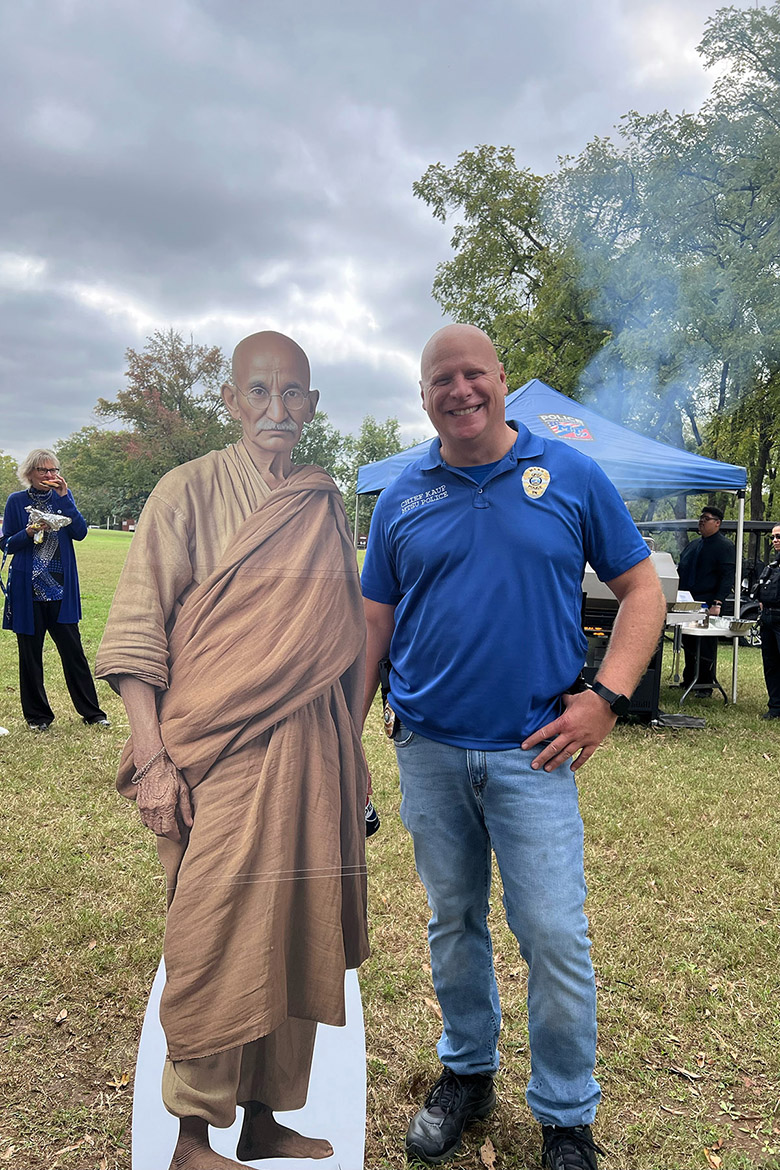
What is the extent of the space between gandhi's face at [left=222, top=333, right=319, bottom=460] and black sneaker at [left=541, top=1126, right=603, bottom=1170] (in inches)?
73.7

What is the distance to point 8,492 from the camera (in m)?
1.96

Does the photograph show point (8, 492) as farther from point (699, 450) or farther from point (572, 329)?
point (699, 450)

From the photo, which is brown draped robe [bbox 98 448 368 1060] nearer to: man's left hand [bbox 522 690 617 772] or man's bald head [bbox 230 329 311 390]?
man's bald head [bbox 230 329 311 390]

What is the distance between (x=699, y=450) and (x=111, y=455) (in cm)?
886

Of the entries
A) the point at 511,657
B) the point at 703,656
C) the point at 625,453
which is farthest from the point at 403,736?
the point at 703,656

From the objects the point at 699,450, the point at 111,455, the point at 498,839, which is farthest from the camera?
the point at 699,450

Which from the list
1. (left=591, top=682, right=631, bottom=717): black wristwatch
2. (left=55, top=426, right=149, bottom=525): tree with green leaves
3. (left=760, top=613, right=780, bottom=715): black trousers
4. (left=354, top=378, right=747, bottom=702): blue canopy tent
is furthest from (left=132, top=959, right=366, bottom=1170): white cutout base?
(left=760, top=613, right=780, bottom=715): black trousers

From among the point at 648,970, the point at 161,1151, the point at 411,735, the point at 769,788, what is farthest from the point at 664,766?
the point at 161,1151

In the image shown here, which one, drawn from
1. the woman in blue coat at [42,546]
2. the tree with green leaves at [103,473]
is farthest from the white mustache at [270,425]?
the woman in blue coat at [42,546]

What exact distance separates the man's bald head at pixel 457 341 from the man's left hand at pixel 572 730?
842 mm

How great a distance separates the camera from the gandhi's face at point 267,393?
1645mm

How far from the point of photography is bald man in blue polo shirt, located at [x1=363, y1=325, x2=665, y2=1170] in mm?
1790

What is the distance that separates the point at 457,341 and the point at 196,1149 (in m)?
1.93

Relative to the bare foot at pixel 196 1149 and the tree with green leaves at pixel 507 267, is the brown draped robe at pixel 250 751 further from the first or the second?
the tree with green leaves at pixel 507 267
